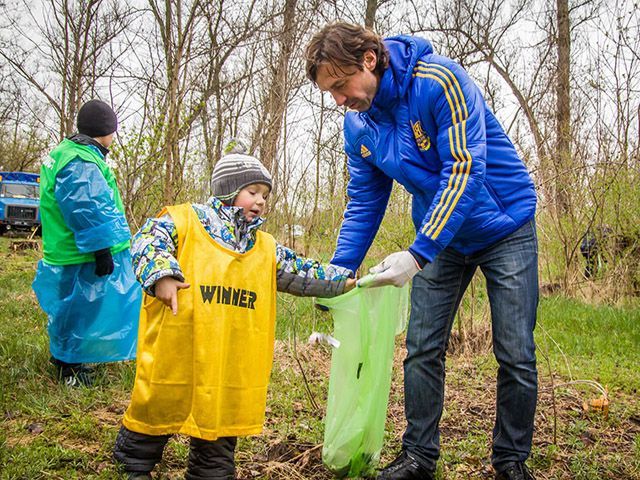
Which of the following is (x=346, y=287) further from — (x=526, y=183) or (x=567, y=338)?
(x=567, y=338)

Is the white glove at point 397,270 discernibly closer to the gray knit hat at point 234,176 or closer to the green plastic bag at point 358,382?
the green plastic bag at point 358,382

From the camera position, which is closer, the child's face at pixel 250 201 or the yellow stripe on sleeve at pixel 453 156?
the yellow stripe on sleeve at pixel 453 156

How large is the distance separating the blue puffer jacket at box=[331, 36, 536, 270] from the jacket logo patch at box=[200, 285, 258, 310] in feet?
2.08

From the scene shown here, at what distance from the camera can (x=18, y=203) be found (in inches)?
726

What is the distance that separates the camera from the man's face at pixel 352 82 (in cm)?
210

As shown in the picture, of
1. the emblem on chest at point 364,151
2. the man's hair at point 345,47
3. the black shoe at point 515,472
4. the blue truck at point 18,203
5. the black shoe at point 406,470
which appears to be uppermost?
the blue truck at point 18,203

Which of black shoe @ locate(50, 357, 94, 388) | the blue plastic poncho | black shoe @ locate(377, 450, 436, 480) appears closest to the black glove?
the blue plastic poncho

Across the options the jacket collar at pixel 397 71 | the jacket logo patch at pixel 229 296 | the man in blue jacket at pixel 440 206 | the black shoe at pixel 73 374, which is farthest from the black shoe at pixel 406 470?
the black shoe at pixel 73 374

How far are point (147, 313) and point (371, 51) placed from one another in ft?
4.17

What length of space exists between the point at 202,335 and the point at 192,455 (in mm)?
494

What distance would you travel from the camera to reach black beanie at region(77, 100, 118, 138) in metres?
3.66

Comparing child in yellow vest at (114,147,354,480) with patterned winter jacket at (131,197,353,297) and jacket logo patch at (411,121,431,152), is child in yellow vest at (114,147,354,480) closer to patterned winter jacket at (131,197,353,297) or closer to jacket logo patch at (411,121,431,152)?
patterned winter jacket at (131,197,353,297)

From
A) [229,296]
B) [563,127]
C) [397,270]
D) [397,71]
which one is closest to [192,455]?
[229,296]

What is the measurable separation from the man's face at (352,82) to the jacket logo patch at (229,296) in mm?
821
